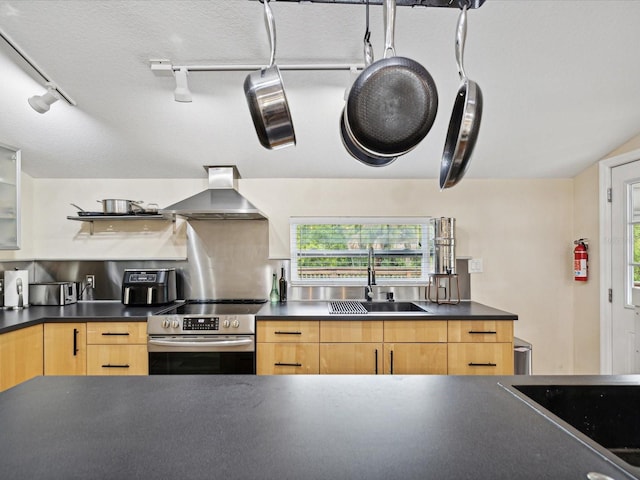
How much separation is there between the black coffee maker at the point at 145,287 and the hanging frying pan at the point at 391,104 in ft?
7.95

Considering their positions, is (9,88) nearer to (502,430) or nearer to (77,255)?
(77,255)

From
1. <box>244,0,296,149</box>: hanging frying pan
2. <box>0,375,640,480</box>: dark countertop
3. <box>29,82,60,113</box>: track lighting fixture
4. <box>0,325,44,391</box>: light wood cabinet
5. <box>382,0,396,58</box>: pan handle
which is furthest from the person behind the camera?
<box>0,325,44,391</box>: light wood cabinet

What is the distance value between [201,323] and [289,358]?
660 mm

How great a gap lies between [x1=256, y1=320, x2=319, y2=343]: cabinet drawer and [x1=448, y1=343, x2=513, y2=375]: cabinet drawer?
3.17 feet

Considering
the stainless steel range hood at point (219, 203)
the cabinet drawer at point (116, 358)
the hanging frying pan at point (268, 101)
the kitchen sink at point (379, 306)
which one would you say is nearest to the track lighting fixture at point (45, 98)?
the stainless steel range hood at point (219, 203)

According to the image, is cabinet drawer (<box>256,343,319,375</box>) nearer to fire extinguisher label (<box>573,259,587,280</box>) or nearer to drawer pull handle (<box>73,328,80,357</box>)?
drawer pull handle (<box>73,328,80,357</box>)

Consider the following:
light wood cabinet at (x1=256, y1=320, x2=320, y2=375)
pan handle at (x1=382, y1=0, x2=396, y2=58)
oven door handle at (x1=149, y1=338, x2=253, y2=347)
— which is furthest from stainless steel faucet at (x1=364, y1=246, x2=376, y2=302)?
pan handle at (x1=382, y1=0, x2=396, y2=58)

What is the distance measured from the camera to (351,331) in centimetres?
238

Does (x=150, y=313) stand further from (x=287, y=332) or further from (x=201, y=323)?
(x=287, y=332)

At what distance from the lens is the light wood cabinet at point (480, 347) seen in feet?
7.72

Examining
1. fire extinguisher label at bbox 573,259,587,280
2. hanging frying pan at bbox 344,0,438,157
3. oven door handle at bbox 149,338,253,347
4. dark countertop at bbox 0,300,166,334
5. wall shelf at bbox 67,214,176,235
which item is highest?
hanging frying pan at bbox 344,0,438,157

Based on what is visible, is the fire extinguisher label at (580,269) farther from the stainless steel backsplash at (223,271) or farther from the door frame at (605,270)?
the stainless steel backsplash at (223,271)

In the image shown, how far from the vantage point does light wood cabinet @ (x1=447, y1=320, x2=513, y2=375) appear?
235 cm

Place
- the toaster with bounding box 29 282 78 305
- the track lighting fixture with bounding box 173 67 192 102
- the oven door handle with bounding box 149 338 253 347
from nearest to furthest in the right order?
1. the track lighting fixture with bounding box 173 67 192 102
2. the oven door handle with bounding box 149 338 253 347
3. the toaster with bounding box 29 282 78 305
